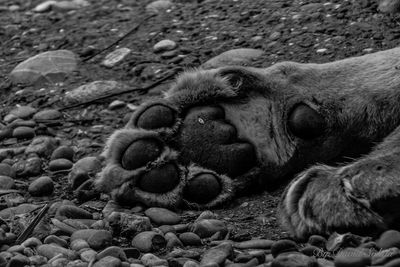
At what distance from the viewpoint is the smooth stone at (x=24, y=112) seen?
4.84m

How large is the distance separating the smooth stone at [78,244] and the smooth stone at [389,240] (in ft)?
3.35

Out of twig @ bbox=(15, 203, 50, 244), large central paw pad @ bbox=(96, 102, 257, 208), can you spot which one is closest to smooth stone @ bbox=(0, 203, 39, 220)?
twig @ bbox=(15, 203, 50, 244)

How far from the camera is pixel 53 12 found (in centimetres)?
650

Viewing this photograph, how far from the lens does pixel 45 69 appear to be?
17.5ft

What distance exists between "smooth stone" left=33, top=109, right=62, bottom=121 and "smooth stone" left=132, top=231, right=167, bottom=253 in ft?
5.93

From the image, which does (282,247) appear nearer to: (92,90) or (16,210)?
(16,210)

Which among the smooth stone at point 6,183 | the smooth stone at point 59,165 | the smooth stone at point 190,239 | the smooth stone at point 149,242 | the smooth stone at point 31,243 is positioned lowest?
the smooth stone at point 59,165

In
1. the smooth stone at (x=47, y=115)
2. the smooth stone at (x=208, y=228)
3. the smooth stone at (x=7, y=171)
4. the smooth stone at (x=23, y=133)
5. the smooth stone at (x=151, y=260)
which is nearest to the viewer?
the smooth stone at (x=151, y=260)

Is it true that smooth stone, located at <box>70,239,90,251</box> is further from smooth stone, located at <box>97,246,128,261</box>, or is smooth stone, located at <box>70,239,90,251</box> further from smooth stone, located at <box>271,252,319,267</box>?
smooth stone, located at <box>271,252,319,267</box>

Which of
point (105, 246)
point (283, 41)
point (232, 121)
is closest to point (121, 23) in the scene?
point (283, 41)

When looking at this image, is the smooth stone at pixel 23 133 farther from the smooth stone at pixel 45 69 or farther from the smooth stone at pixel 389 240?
the smooth stone at pixel 389 240

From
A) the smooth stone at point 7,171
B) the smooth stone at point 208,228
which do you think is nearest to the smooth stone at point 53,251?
the smooth stone at point 208,228

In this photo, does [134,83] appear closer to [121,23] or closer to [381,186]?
[121,23]

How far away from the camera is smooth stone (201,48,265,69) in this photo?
4.87 meters
